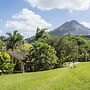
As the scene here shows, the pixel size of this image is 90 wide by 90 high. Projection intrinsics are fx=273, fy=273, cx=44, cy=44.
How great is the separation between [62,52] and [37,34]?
9.96 m

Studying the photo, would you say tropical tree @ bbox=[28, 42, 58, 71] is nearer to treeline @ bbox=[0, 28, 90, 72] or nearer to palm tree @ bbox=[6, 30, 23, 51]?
treeline @ bbox=[0, 28, 90, 72]

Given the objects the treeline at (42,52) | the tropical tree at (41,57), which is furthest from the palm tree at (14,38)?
the tropical tree at (41,57)

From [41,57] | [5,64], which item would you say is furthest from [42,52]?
[5,64]

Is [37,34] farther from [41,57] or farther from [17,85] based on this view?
[17,85]

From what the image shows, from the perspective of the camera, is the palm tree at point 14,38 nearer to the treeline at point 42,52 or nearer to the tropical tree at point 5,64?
the treeline at point 42,52

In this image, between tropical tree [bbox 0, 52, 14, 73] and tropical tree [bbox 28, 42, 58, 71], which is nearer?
tropical tree [bbox 0, 52, 14, 73]

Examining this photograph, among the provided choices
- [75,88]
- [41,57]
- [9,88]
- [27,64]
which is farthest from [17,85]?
[27,64]

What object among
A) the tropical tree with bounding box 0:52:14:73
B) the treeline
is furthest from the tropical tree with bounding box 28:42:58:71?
the tropical tree with bounding box 0:52:14:73

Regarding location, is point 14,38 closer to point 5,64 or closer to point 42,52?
point 42,52

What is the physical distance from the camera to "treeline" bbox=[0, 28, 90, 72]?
225 feet

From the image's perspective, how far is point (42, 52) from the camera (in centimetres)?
6938

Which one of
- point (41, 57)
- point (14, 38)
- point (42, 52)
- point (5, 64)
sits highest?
point (14, 38)

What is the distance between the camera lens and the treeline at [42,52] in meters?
68.4

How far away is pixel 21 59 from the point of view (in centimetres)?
7619
